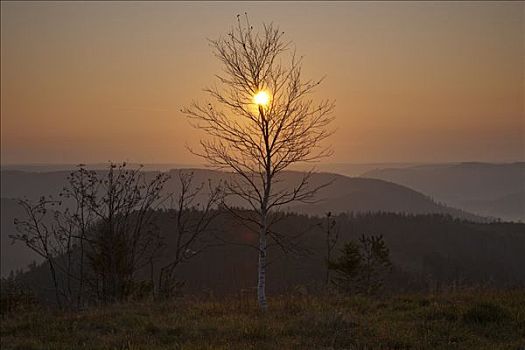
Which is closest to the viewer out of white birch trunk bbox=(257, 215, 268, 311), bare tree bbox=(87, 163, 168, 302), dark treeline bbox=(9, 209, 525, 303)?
white birch trunk bbox=(257, 215, 268, 311)

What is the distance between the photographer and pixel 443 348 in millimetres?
6492

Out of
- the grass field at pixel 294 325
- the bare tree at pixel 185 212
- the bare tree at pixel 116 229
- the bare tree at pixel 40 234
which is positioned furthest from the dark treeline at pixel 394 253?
the grass field at pixel 294 325

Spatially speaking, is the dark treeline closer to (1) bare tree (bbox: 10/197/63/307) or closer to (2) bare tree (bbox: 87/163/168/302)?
(2) bare tree (bbox: 87/163/168/302)

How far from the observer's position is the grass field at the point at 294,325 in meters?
7.00

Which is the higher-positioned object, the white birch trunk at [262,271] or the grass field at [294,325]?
the white birch trunk at [262,271]

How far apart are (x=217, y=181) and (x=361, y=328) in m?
6.85

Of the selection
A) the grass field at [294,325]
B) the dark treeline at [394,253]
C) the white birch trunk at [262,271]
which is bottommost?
the dark treeline at [394,253]

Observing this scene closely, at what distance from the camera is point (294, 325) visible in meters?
8.20

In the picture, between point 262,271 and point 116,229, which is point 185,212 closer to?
point 116,229

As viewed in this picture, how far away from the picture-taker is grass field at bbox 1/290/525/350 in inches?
276

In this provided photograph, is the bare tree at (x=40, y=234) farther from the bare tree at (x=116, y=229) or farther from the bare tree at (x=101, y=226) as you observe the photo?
the bare tree at (x=116, y=229)

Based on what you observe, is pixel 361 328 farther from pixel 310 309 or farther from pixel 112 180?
pixel 112 180

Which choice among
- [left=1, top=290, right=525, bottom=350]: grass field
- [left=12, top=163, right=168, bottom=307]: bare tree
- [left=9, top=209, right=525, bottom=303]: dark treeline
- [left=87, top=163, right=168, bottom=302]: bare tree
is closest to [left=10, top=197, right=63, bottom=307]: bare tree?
[left=12, top=163, right=168, bottom=307]: bare tree

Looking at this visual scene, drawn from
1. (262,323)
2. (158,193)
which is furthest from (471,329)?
(158,193)
